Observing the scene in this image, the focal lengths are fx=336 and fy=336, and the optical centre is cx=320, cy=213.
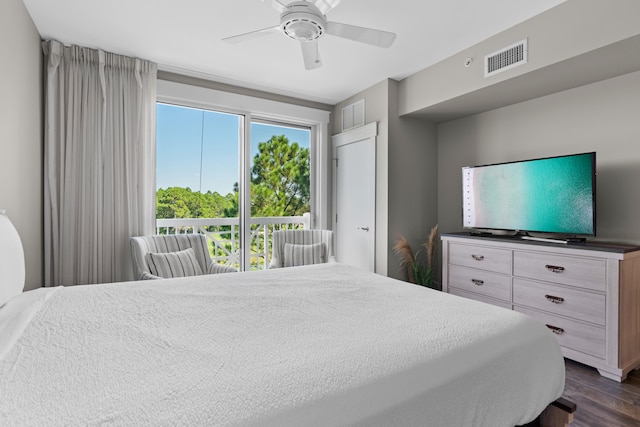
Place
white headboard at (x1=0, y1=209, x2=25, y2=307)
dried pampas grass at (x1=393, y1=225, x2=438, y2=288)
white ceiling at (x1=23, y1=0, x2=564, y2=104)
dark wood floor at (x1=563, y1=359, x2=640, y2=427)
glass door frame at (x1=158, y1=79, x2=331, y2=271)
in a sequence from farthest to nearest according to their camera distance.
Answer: dried pampas grass at (x1=393, y1=225, x2=438, y2=288)
glass door frame at (x1=158, y1=79, x2=331, y2=271)
white ceiling at (x1=23, y1=0, x2=564, y2=104)
dark wood floor at (x1=563, y1=359, x2=640, y2=427)
white headboard at (x1=0, y1=209, x2=25, y2=307)

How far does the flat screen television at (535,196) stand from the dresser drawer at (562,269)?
0.90 ft

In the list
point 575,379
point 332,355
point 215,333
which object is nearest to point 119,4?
point 215,333

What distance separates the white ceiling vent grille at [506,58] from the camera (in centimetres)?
253

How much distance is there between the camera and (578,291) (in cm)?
238

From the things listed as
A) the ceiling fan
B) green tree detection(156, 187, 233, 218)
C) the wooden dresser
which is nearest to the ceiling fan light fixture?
the ceiling fan

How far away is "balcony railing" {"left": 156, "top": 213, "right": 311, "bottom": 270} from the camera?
12.3 feet

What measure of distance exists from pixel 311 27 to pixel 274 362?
186 cm

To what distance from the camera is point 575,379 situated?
222 centimetres

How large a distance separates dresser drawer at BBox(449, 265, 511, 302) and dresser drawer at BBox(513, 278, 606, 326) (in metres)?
0.09

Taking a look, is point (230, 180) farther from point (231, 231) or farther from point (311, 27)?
point (311, 27)

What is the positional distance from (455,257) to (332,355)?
2.68 metres

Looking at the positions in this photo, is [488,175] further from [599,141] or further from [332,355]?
[332,355]

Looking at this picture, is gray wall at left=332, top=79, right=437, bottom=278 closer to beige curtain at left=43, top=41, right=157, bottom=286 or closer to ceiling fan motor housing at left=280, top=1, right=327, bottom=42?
ceiling fan motor housing at left=280, top=1, right=327, bottom=42

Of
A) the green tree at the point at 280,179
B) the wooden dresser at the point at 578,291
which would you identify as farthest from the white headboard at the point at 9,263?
the wooden dresser at the point at 578,291
